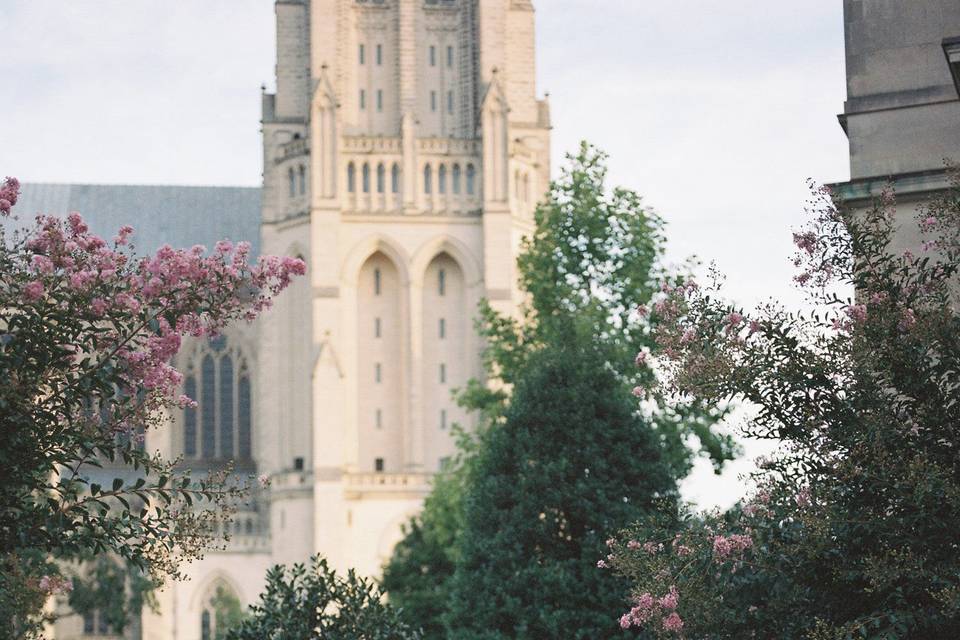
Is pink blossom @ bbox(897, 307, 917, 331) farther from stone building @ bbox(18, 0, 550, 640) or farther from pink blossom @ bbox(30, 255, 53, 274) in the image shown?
stone building @ bbox(18, 0, 550, 640)

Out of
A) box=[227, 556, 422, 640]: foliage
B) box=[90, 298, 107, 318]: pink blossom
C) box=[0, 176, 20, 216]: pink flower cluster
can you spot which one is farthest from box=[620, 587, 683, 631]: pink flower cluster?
box=[227, 556, 422, 640]: foliage

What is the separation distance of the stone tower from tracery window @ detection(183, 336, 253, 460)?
189 inches

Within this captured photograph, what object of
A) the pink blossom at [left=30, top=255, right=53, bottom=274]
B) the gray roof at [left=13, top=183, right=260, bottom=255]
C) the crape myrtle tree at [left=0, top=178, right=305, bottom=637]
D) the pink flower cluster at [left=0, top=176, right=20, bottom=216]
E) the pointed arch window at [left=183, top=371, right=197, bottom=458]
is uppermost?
the gray roof at [left=13, top=183, right=260, bottom=255]

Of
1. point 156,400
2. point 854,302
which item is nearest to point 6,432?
point 156,400

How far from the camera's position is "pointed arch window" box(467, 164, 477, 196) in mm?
70062

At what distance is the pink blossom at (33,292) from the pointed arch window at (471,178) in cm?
5797

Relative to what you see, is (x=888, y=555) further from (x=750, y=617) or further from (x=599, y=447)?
(x=599, y=447)

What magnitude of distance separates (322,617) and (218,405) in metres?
57.1

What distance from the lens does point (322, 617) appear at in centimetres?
2041

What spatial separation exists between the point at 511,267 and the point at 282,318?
8669 millimetres

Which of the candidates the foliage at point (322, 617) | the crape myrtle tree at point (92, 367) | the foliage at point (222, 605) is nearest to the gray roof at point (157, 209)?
the foliage at point (222, 605)

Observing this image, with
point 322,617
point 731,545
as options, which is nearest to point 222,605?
point 322,617

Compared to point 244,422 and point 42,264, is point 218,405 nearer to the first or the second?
point 244,422

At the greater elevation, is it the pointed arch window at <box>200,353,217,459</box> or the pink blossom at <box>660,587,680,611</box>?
the pointed arch window at <box>200,353,217,459</box>
